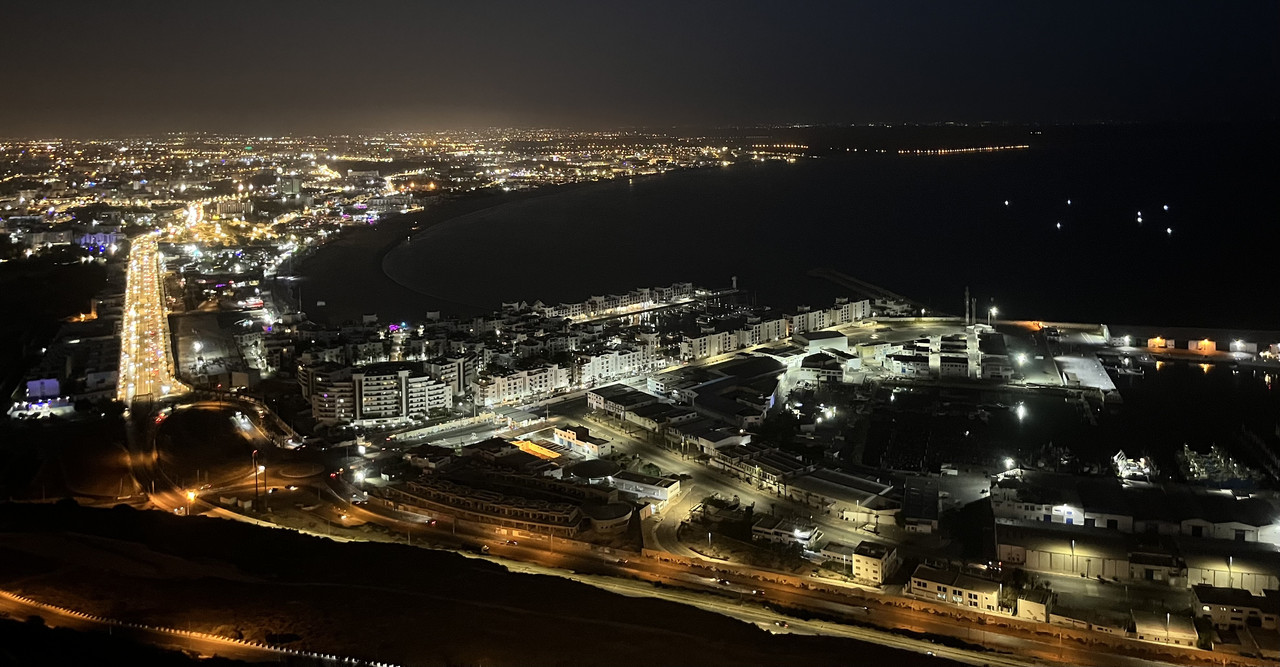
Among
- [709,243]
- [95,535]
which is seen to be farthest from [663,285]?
[95,535]

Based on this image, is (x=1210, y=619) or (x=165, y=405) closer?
(x=1210, y=619)

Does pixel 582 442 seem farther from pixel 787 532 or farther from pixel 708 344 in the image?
pixel 708 344

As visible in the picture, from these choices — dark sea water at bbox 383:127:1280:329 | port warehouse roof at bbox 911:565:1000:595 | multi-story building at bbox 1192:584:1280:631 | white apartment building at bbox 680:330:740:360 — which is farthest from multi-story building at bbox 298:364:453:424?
multi-story building at bbox 1192:584:1280:631

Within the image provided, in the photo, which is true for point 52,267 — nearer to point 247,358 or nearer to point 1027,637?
point 247,358

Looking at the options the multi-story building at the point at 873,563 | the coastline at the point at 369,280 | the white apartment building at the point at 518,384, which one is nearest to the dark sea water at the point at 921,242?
the coastline at the point at 369,280

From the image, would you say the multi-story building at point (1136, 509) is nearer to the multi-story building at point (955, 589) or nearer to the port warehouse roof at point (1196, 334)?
the multi-story building at point (955, 589)

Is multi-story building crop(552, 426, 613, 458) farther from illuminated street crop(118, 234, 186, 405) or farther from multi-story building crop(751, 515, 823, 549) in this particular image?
illuminated street crop(118, 234, 186, 405)
